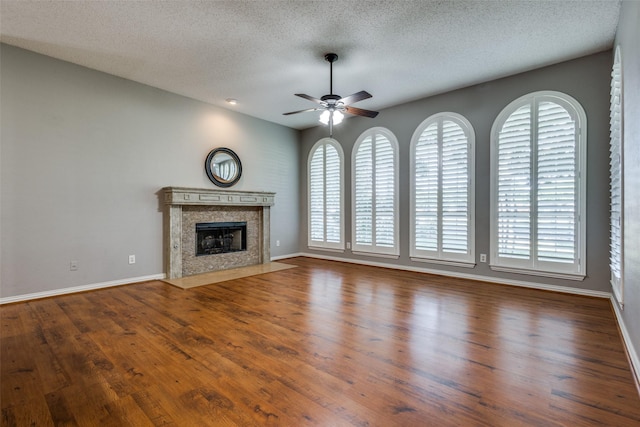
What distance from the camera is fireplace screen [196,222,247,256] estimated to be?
209 inches

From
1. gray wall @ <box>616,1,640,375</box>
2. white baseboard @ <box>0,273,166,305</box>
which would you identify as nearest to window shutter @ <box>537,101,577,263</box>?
gray wall @ <box>616,1,640,375</box>

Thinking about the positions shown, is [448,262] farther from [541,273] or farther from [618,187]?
[618,187]

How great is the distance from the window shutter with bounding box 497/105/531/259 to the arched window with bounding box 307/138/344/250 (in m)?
2.88

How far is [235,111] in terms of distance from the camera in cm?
579

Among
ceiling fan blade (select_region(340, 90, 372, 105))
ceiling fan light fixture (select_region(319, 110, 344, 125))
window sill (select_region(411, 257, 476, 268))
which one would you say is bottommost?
window sill (select_region(411, 257, 476, 268))

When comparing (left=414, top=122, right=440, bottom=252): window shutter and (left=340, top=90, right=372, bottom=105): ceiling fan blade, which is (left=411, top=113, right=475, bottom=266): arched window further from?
(left=340, top=90, right=372, bottom=105): ceiling fan blade

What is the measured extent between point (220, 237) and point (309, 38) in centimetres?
374

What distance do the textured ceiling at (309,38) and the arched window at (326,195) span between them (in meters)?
2.04

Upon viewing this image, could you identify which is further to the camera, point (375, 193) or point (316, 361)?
point (375, 193)

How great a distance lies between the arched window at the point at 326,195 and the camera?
20.7ft

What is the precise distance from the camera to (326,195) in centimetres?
654

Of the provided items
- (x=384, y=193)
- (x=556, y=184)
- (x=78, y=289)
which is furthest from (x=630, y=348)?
(x=78, y=289)

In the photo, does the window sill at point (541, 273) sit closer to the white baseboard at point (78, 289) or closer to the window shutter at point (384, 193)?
the window shutter at point (384, 193)

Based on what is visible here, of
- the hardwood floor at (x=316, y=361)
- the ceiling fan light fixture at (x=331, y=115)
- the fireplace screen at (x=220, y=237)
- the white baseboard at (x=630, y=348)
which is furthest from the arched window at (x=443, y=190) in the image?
the fireplace screen at (x=220, y=237)
